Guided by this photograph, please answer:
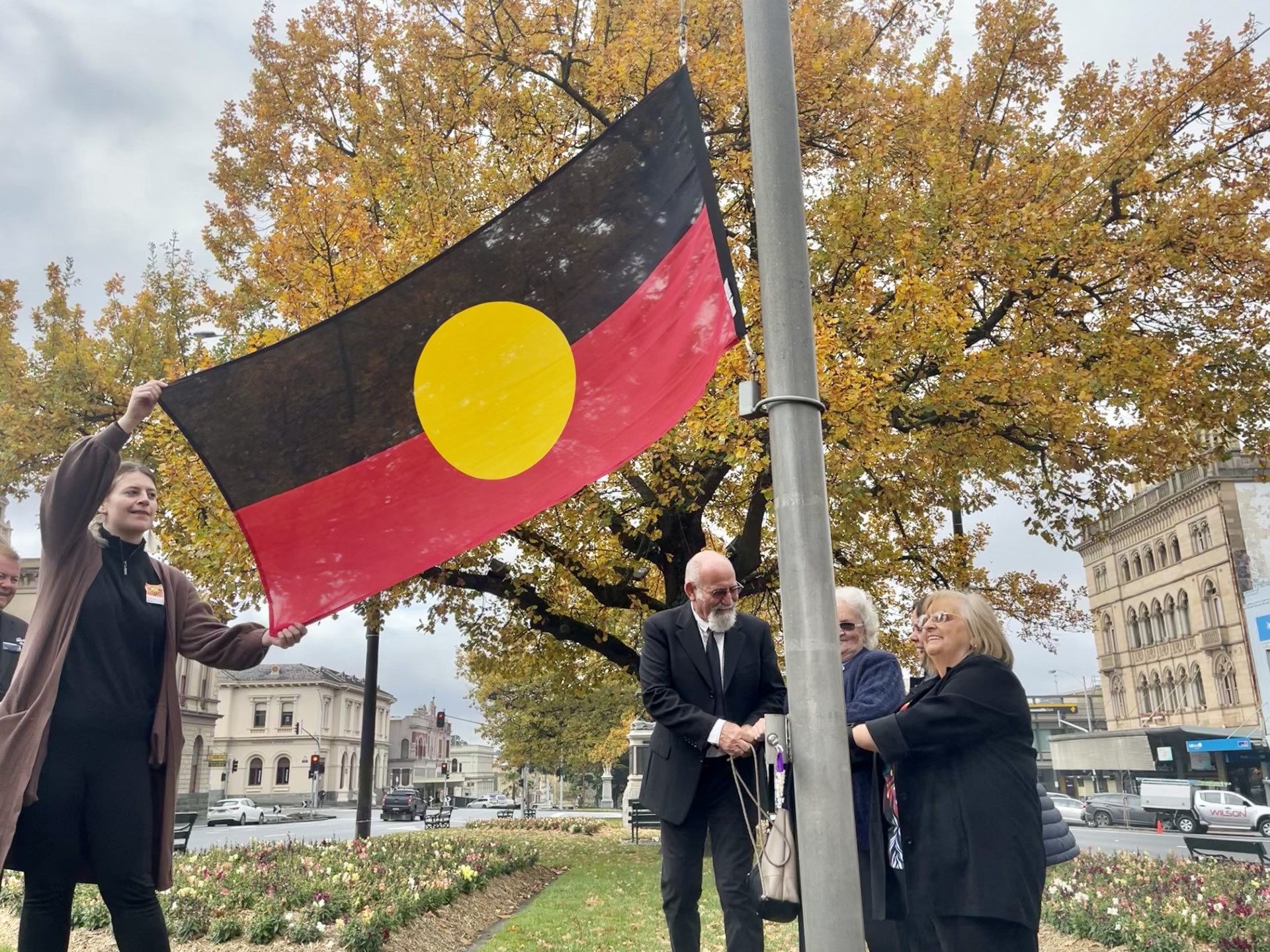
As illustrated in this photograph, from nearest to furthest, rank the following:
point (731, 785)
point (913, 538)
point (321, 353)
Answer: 1. point (321, 353)
2. point (731, 785)
3. point (913, 538)

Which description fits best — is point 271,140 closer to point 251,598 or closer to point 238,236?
point 238,236

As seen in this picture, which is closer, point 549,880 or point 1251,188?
point 549,880

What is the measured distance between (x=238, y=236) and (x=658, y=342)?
18.2 meters

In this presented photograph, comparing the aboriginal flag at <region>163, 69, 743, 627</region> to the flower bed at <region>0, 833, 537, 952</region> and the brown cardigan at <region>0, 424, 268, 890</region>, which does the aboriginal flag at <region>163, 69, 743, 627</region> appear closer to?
the brown cardigan at <region>0, 424, 268, 890</region>

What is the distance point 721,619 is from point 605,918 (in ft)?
16.0

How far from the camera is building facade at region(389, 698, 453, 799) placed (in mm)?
128375

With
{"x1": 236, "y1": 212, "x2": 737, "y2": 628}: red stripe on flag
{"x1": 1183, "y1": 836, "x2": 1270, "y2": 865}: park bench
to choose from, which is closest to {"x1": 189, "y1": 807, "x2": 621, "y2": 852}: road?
{"x1": 1183, "y1": 836, "x2": 1270, "y2": 865}: park bench

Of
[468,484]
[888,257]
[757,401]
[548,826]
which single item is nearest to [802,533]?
[757,401]

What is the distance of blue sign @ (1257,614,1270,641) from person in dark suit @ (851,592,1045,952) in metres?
52.3

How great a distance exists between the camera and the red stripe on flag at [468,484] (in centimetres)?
352

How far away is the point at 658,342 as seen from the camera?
3.72m

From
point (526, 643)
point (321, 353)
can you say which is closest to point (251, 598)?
point (526, 643)

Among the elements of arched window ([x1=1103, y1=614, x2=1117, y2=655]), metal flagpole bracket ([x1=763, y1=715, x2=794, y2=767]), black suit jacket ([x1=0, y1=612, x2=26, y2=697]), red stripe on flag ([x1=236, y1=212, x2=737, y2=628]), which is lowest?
metal flagpole bracket ([x1=763, y1=715, x2=794, y2=767])

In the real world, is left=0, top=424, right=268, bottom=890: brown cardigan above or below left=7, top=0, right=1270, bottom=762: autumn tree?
below
